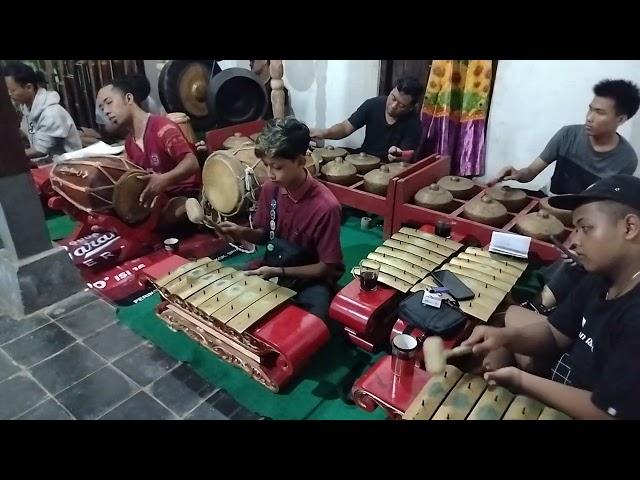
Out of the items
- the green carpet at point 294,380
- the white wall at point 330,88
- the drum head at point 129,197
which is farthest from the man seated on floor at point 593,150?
the drum head at point 129,197

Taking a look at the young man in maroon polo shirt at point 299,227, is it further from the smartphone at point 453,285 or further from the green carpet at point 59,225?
the green carpet at point 59,225

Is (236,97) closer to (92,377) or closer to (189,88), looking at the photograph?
(189,88)

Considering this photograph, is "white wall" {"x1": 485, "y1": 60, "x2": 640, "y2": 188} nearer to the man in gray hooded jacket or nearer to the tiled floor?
the tiled floor

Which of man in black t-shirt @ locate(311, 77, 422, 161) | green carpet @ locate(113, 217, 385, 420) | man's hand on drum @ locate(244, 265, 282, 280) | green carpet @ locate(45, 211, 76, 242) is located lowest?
green carpet @ locate(113, 217, 385, 420)

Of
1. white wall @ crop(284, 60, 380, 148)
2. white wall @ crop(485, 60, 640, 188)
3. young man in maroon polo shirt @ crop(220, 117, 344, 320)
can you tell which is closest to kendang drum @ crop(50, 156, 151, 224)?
young man in maroon polo shirt @ crop(220, 117, 344, 320)

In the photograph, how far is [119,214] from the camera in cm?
338

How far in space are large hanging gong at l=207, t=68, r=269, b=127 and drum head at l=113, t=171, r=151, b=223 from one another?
2.45 metres

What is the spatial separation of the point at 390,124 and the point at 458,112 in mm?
751

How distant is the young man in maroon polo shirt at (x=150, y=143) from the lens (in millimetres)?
3447

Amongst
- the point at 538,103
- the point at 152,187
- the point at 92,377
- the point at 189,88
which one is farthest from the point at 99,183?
the point at 538,103

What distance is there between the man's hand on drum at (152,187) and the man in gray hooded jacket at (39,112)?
5.16ft

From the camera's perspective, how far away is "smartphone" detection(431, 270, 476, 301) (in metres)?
2.47

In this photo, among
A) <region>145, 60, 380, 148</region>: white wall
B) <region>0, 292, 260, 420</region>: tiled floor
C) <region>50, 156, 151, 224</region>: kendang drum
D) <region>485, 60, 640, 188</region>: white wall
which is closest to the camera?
<region>0, 292, 260, 420</region>: tiled floor

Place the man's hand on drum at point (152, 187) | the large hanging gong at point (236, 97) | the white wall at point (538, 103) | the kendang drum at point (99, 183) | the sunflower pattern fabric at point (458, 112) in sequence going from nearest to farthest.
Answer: the kendang drum at point (99, 183)
the man's hand on drum at point (152, 187)
the white wall at point (538, 103)
the sunflower pattern fabric at point (458, 112)
the large hanging gong at point (236, 97)
